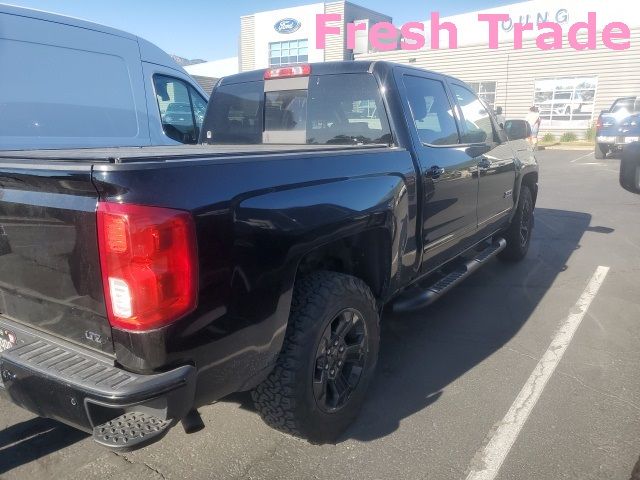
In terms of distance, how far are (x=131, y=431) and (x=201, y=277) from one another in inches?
23.5

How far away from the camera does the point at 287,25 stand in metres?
36.7

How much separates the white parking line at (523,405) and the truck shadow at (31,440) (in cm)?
206

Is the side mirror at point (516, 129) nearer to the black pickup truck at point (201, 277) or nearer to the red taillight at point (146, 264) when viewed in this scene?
the black pickup truck at point (201, 277)

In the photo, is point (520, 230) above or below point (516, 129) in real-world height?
below

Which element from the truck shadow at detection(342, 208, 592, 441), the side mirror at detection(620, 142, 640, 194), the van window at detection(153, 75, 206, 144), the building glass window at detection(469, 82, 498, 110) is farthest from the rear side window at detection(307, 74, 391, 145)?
the building glass window at detection(469, 82, 498, 110)

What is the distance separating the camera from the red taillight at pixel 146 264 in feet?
5.50

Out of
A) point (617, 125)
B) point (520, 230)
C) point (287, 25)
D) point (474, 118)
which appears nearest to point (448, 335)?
point (474, 118)

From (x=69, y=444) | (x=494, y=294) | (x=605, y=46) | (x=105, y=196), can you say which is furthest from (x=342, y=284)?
(x=605, y=46)

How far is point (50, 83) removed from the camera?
4.39 m

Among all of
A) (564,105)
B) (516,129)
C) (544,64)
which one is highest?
(544,64)

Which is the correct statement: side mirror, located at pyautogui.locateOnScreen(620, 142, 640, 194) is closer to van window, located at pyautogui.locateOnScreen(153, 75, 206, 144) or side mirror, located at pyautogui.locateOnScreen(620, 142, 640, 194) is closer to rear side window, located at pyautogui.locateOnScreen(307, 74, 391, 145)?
rear side window, located at pyautogui.locateOnScreen(307, 74, 391, 145)

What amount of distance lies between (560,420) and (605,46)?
2567 centimetres

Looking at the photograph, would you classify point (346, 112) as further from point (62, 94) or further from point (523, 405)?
point (62, 94)

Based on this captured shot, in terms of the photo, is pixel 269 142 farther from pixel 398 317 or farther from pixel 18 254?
pixel 18 254
